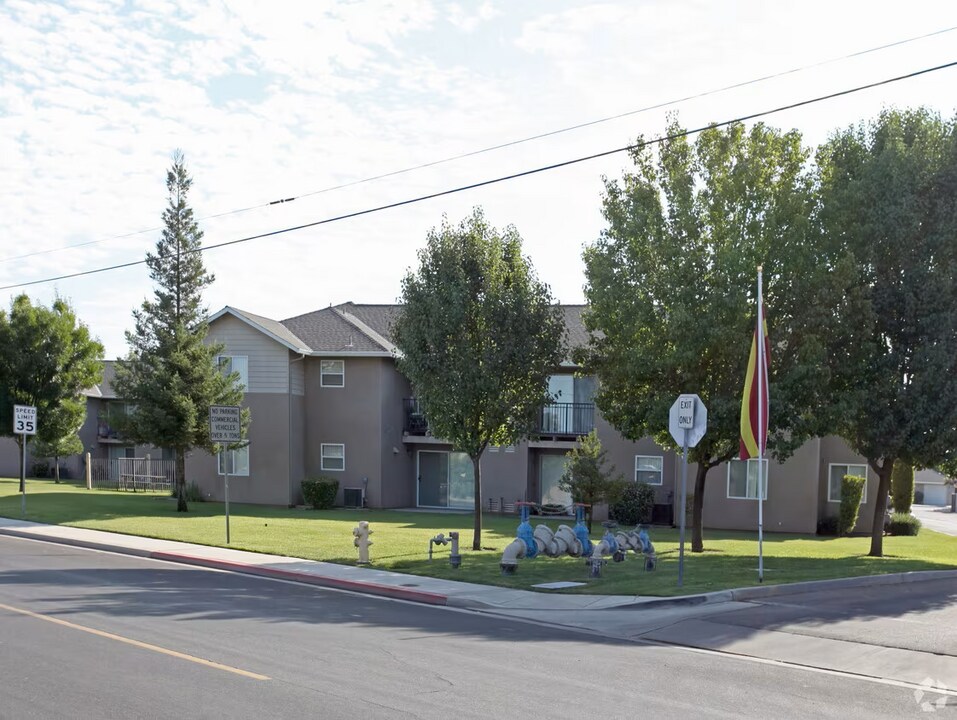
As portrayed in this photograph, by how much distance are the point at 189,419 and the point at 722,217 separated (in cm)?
1746

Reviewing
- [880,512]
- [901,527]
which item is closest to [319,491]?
[880,512]

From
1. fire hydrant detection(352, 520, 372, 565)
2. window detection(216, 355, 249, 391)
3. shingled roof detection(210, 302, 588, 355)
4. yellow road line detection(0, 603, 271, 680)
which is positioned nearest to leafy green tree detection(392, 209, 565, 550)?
fire hydrant detection(352, 520, 372, 565)

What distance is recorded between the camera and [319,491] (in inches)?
1350

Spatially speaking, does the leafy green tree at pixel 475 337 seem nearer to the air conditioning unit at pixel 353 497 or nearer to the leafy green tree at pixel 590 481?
the leafy green tree at pixel 590 481

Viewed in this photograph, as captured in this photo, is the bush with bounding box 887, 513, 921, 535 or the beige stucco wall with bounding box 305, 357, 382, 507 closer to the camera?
the bush with bounding box 887, 513, 921, 535

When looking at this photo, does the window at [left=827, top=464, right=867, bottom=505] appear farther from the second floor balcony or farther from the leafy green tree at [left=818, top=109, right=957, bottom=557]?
the leafy green tree at [left=818, top=109, right=957, bottom=557]

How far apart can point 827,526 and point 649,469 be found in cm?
601

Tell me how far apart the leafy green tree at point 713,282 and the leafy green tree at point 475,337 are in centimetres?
203

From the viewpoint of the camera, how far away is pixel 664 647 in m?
11.1

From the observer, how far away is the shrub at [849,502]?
99.1 feet

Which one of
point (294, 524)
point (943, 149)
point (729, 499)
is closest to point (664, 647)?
point (943, 149)

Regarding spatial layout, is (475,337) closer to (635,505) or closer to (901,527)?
(635,505)

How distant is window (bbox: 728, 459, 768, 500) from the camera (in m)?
31.4

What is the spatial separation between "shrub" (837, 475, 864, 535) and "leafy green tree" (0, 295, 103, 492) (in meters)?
26.8
